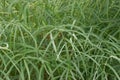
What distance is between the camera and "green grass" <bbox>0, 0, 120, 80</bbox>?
1.67 meters

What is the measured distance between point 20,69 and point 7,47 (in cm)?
11

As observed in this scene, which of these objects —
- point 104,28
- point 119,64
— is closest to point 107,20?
point 104,28

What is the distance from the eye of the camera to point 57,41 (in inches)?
72.1

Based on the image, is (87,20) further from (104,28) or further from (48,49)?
(48,49)

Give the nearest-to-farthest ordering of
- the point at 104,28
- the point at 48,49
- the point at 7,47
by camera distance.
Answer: the point at 7,47 → the point at 48,49 → the point at 104,28

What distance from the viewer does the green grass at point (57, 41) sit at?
1.67m

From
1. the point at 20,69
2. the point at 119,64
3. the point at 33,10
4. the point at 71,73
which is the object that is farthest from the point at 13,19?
the point at 119,64

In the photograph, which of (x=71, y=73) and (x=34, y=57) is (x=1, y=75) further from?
(x=71, y=73)

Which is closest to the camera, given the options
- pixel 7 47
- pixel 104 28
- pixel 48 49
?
pixel 7 47

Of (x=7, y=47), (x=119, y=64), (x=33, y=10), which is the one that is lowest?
(x=119, y=64)

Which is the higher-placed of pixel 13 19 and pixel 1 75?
pixel 13 19

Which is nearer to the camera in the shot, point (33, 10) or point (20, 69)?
point (20, 69)

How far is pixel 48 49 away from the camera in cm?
177

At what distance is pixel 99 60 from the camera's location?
171 cm
